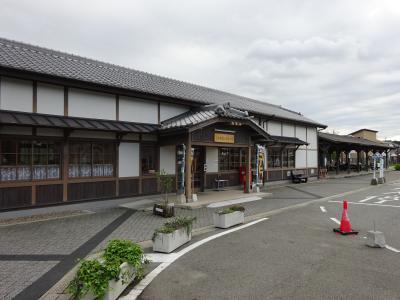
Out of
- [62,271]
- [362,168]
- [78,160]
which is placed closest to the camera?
[62,271]

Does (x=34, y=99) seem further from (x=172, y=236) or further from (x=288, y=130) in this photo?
(x=288, y=130)

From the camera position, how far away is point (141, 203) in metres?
12.0

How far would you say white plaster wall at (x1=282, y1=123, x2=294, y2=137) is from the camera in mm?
21848

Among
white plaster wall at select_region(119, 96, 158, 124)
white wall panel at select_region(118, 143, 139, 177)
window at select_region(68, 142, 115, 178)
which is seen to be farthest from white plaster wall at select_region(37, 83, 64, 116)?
white wall panel at select_region(118, 143, 139, 177)

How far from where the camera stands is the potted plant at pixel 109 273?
3.78 m

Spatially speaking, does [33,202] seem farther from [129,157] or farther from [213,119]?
[213,119]

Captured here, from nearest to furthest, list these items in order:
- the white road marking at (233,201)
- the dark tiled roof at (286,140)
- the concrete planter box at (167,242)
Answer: the concrete planter box at (167,242) → the white road marking at (233,201) → the dark tiled roof at (286,140)

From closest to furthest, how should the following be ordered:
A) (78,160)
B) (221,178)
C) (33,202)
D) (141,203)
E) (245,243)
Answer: (245,243) < (33,202) < (78,160) < (141,203) < (221,178)

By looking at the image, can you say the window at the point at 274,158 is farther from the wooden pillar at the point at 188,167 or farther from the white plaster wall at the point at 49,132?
the white plaster wall at the point at 49,132

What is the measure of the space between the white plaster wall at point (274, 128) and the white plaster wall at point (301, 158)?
3169 millimetres

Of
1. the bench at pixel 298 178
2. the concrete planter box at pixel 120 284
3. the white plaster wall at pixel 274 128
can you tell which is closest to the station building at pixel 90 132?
the white plaster wall at pixel 274 128

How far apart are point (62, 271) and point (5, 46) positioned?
9440mm

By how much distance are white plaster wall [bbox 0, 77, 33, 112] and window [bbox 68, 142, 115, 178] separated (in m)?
1.98

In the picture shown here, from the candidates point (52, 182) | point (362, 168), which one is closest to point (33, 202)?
point (52, 182)
